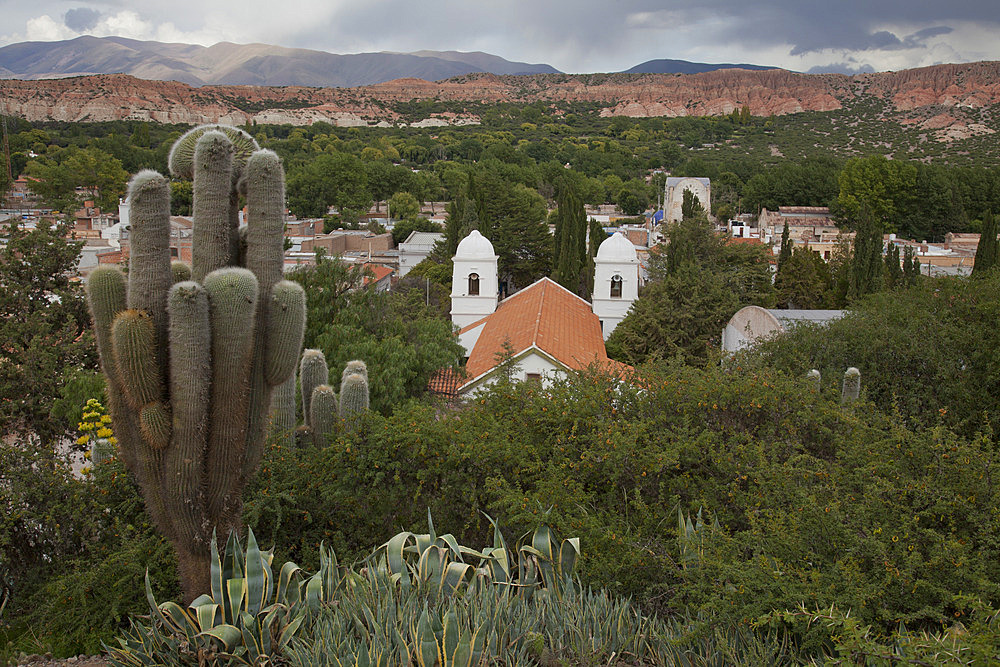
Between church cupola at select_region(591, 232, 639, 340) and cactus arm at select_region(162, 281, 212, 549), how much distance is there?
68.6ft

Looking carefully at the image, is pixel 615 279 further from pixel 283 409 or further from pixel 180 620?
pixel 180 620

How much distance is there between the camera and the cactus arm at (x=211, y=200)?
20.3ft

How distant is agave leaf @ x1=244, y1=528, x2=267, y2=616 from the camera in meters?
5.22

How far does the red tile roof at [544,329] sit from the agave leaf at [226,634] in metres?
11.2

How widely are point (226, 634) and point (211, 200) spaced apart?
346 cm

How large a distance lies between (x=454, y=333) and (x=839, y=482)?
13596 mm

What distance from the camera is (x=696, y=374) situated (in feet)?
30.8

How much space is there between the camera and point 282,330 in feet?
20.1

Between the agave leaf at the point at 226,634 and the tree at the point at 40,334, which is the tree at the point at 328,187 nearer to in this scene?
the tree at the point at 40,334

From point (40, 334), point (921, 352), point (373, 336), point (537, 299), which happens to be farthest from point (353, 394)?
point (537, 299)

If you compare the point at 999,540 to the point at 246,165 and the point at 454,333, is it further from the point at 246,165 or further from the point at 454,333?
the point at 454,333

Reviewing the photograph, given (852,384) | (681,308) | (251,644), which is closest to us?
(251,644)

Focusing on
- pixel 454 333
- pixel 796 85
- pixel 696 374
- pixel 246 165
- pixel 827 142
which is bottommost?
pixel 454 333

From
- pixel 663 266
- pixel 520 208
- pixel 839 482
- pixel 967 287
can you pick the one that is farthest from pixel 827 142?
pixel 839 482
